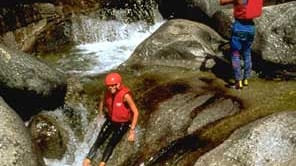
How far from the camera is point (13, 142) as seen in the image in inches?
432

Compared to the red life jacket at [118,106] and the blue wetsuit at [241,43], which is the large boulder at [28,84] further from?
the blue wetsuit at [241,43]

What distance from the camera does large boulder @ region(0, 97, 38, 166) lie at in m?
10.8

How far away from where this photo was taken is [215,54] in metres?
15.7

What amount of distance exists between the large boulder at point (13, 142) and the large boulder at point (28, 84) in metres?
1.47

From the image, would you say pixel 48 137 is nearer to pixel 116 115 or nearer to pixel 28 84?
pixel 28 84

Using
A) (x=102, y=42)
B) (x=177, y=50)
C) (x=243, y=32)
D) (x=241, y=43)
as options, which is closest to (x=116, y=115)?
(x=243, y=32)

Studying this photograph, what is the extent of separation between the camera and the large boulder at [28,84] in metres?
13.0

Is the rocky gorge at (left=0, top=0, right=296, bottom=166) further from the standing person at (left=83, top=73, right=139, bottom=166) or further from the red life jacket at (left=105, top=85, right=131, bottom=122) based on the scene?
the red life jacket at (left=105, top=85, right=131, bottom=122)

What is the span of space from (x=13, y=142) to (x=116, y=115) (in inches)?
75.6

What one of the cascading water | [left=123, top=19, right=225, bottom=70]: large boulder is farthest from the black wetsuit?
the cascading water

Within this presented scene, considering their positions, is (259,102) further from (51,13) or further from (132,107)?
(51,13)

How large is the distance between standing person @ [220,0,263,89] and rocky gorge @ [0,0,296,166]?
40cm

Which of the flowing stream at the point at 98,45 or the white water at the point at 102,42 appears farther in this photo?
the white water at the point at 102,42

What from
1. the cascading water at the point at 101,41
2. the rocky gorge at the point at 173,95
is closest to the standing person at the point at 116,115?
the rocky gorge at the point at 173,95
